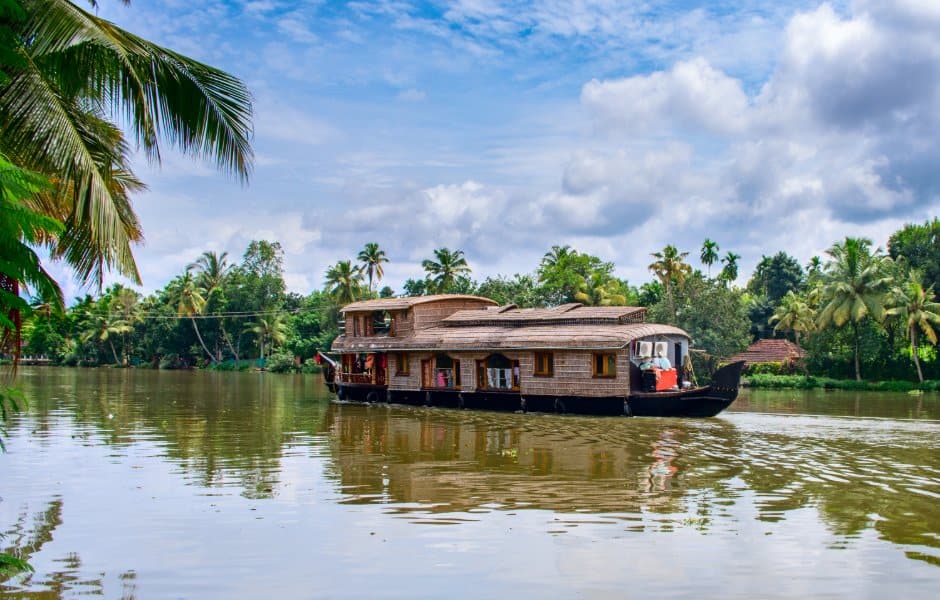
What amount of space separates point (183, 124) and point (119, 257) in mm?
1426

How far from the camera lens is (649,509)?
9758mm

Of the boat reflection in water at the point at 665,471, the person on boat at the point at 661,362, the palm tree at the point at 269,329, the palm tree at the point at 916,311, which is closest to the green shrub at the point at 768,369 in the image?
the palm tree at the point at 916,311

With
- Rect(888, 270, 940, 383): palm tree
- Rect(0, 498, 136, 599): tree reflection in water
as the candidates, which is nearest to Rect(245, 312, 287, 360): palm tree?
Rect(888, 270, 940, 383): palm tree

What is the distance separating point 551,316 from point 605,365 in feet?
8.19

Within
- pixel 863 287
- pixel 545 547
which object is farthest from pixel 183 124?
pixel 863 287

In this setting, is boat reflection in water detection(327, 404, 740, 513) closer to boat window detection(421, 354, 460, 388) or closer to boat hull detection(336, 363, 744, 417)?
boat hull detection(336, 363, 744, 417)

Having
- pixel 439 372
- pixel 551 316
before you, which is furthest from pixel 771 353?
pixel 439 372

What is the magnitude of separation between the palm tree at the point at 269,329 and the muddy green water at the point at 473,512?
138ft

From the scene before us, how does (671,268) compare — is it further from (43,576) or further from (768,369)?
(43,576)

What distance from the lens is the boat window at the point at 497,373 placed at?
23.6m

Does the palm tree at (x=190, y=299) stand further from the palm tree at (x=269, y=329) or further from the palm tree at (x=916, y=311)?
the palm tree at (x=916, y=311)

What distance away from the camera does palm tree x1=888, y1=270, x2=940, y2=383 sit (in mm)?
34031

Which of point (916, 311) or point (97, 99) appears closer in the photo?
point (97, 99)

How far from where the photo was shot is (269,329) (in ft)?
197
